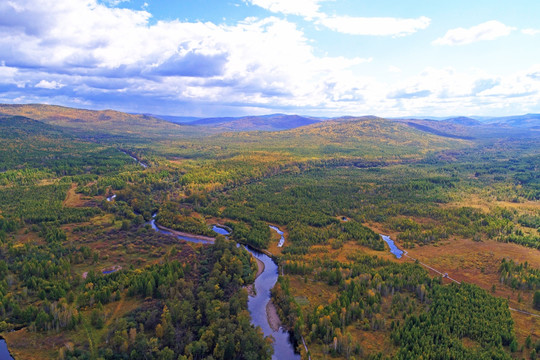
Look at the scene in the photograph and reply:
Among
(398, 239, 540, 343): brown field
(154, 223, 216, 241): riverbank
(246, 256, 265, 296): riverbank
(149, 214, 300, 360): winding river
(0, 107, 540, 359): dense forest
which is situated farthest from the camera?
(154, 223, 216, 241): riverbank

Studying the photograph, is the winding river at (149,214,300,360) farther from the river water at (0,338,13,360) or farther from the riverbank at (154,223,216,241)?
the river water at (0,338,13,360)

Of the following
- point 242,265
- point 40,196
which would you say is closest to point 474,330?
point 242,265

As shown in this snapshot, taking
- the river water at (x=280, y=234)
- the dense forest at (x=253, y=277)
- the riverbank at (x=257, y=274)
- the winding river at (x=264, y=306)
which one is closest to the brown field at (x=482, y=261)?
the dense forest at (x=253, y=277)

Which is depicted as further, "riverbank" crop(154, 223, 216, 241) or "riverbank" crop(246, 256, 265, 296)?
"riverbank" crop(154, 223, 216, 241)

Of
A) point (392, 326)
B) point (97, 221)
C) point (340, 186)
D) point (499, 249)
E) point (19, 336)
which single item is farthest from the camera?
point (340, 186)

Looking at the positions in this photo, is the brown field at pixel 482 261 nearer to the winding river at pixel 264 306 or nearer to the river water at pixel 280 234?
the river water at pixel 280 234

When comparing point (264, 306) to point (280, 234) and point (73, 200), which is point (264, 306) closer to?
point (280, 234)

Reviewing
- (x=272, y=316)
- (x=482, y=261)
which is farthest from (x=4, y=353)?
(x=482, y=261)

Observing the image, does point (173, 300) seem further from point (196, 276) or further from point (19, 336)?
point (19, 336)

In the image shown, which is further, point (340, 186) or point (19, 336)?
point (340, 186)

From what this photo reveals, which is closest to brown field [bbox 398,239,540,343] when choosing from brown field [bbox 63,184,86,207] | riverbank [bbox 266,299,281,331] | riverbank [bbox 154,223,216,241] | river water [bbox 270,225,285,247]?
river water [bbox 270,225,285,247]

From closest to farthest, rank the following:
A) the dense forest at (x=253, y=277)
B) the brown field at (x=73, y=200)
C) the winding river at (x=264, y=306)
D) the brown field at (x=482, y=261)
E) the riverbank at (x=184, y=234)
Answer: the dense forest at (x=253, y=277) → the winding river at (x=264, y=306) → the brown field at (x=482, y=261) → the riverbank at (x=184, y=234) → the brown field at (x=73, y=200)
